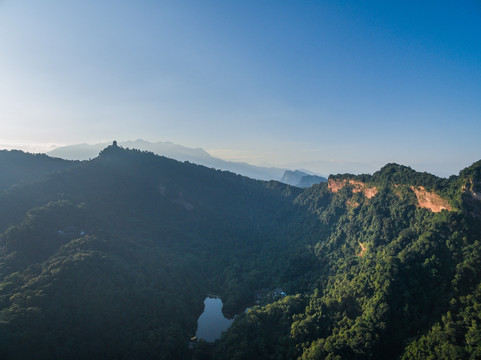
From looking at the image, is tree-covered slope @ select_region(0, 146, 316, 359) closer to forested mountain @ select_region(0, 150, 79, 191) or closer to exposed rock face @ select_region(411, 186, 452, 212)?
forested mountain @ select_region(0, 150, 79, 191)

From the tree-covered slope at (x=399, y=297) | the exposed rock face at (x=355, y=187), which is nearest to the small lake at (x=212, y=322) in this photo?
the tree-covered slope at (x=399, y=297)

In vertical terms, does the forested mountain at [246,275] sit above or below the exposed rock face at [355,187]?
below

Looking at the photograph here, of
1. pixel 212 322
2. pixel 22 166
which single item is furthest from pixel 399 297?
pixel 22 166

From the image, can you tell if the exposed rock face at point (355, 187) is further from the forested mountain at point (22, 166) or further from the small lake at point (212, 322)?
the forested mountain at point (22, 166)

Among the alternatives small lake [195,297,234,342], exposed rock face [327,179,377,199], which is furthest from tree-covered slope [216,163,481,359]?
exposed rock face [327,179,377,199]

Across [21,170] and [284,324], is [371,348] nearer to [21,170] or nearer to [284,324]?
[284,324]

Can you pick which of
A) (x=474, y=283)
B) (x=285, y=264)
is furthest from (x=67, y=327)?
(x=474, y=283)

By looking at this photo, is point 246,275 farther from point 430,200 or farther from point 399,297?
point 430,200
